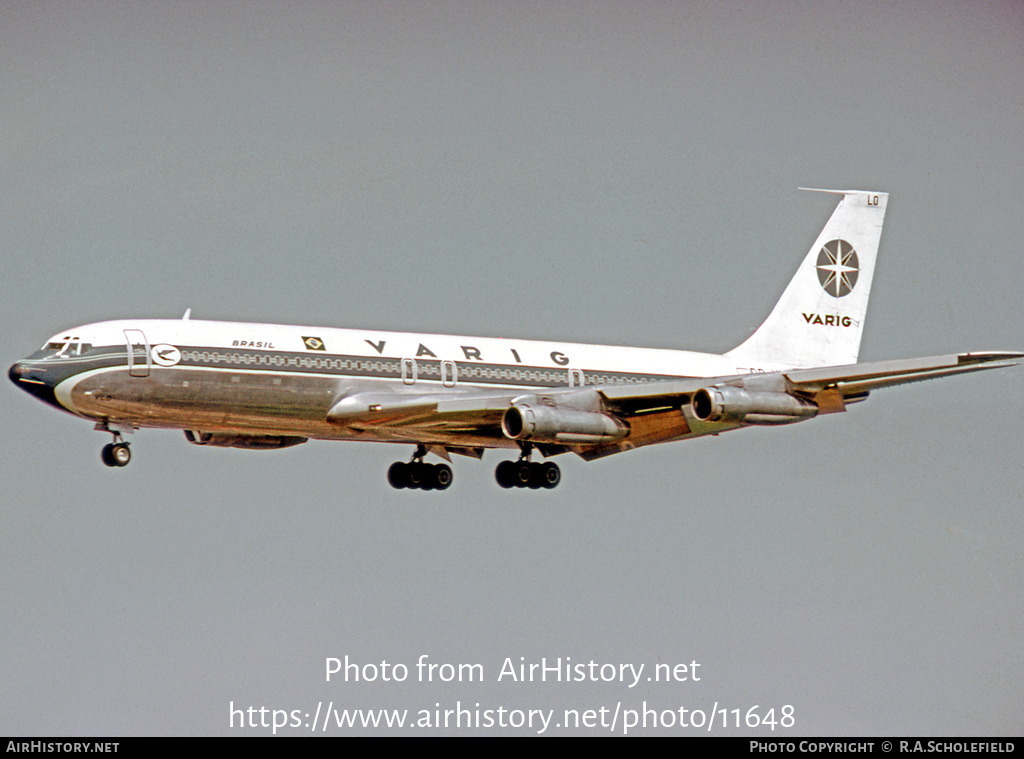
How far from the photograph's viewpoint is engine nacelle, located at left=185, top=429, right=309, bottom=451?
52.9 m

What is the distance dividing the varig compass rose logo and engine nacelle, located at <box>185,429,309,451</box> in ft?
68.1

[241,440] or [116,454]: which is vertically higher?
[241,440]

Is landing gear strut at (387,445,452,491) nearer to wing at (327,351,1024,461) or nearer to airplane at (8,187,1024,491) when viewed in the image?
airplane at (8,187,1024,491)

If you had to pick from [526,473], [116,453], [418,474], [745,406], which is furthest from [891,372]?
[116,453]

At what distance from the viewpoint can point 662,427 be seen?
53188mm

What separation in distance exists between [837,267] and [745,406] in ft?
44.9

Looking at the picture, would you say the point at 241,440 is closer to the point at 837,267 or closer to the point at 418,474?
the point at 418,474

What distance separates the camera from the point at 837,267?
61062mm

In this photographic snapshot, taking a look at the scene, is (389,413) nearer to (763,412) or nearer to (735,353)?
(763,412)

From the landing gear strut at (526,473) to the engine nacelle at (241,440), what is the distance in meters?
6.82

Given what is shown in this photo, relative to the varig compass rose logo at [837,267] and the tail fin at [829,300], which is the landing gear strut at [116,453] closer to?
the tail fin at [829,300]

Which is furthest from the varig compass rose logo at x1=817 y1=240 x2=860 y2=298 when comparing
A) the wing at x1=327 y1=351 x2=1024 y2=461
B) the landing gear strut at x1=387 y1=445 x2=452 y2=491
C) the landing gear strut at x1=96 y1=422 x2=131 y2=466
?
the landing gear strut at x1=96 y1=422 x2=131 y2=466
